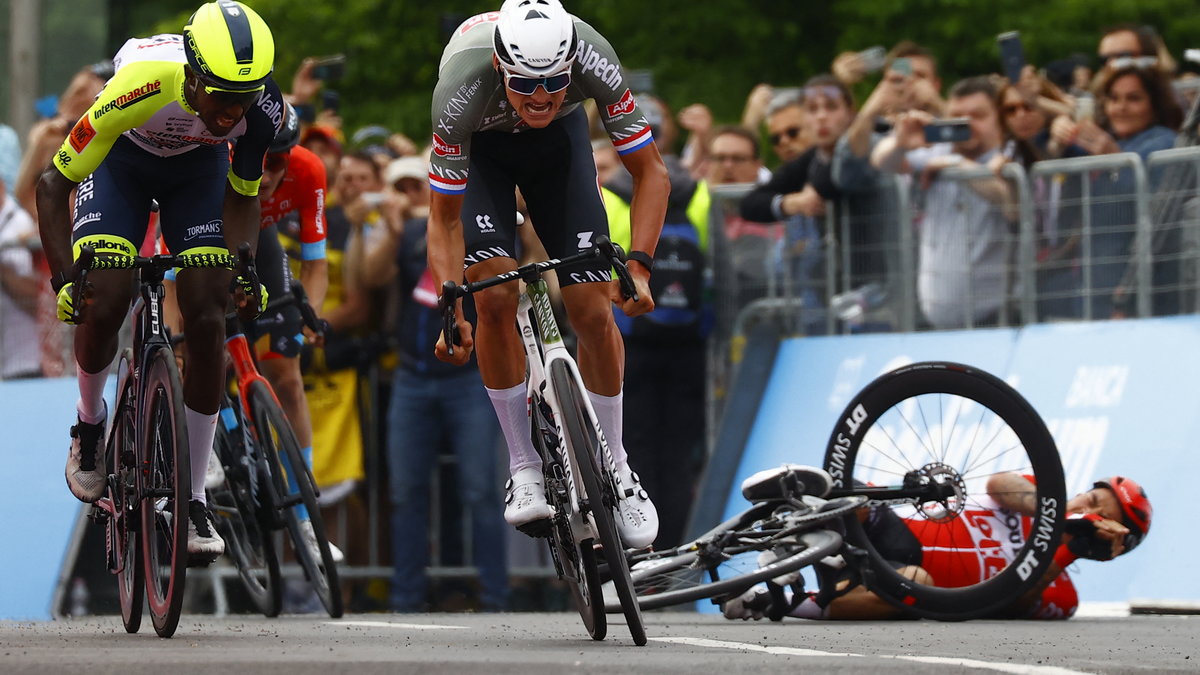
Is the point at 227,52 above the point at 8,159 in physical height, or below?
above

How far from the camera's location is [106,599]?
40.3 ft

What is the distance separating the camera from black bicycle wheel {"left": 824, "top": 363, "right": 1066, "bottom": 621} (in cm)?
886

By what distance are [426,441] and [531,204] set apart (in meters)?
4.45

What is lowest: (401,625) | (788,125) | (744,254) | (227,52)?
(401,625)

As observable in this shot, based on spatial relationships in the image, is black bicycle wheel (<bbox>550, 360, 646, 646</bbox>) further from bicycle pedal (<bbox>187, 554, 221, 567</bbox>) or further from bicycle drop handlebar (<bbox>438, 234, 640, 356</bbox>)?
bicycle pedal (<bbox>187, 554, 221, 567</bbox>)

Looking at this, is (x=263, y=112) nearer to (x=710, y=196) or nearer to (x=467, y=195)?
(x=467, y=195)

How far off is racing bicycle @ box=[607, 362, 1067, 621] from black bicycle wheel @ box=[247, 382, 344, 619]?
4.52ft

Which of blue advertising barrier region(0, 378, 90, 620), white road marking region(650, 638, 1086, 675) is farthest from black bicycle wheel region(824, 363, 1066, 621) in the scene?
blue advertising barrier region(0, 378, 90, 620)

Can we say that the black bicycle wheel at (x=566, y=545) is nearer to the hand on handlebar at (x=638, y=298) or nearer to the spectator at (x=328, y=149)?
the hand on handlebar at (x=638, y=298)

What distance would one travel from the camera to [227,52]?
25.0 ft

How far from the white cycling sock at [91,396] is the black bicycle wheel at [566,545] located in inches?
74.2

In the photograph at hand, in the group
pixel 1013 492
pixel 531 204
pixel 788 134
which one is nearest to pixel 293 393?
pixel 531 204

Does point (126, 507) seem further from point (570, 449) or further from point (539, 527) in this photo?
point (570, 449)

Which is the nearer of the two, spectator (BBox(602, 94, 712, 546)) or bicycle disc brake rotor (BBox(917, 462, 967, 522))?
bicycle disc brake rotor (BBox(917, 462, 967, 522))
